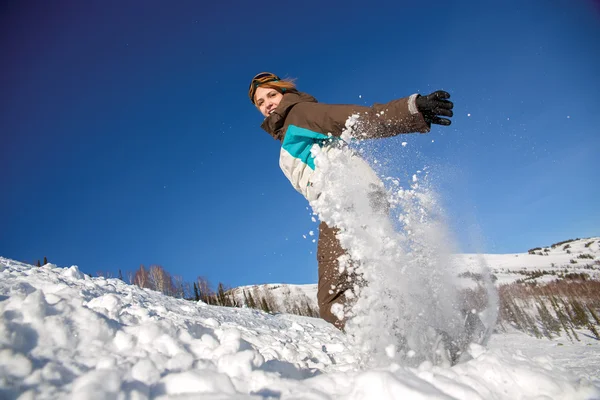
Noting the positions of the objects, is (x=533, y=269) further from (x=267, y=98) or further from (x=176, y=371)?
(x=176, y=371)

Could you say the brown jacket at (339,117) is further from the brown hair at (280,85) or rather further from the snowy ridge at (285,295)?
the snowy ridge at (285,295)

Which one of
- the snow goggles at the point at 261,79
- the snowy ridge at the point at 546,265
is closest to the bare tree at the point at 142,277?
the snowy ridge at the point at 546,265

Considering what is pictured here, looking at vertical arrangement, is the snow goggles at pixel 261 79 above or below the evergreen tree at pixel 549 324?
above

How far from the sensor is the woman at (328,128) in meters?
2.22

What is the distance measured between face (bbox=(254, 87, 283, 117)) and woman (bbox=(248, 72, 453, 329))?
9.4 inches

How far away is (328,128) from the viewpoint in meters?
2.52

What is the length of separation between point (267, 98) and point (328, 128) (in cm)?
114

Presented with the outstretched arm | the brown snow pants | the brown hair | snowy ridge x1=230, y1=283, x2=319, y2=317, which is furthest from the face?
snowy ridge x1=230, y1=283, x2=319, y2=317

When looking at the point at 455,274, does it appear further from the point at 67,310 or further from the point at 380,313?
the point at 67,310

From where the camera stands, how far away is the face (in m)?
3.34

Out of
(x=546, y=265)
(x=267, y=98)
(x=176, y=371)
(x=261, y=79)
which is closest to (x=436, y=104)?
(x=267, y=98)

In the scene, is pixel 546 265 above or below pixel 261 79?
below

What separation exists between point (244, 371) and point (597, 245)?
203ft

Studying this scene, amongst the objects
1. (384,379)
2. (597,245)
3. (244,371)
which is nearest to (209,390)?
(244,371)
